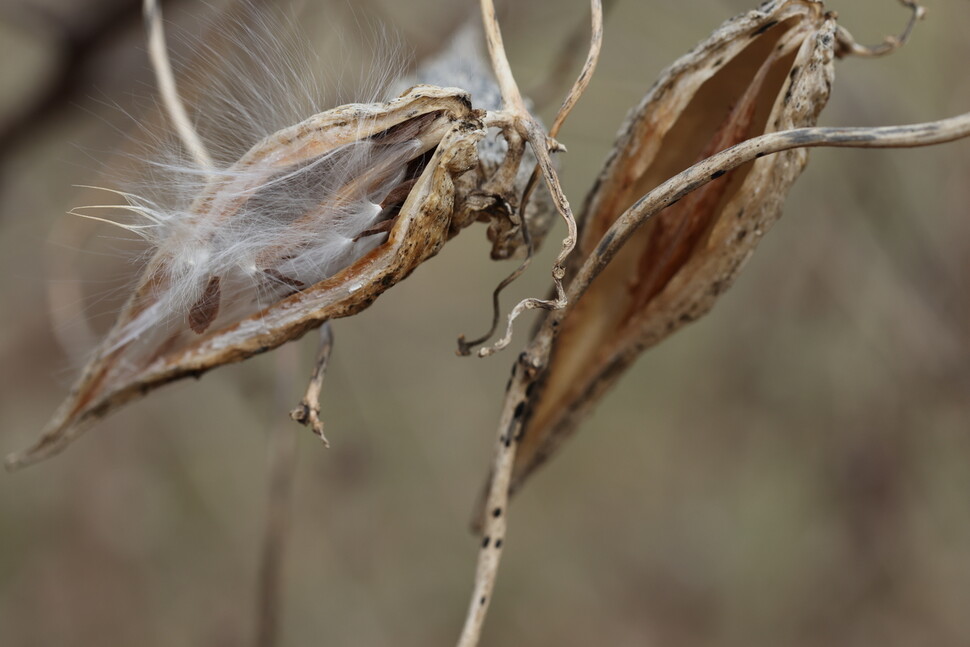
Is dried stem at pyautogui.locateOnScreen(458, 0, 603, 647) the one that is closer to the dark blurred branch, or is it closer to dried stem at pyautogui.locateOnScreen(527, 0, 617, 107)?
dried stem at pyautogui.locateOnScreen(527, 0, 617, 107)

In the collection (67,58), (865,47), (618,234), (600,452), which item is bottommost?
(618,234)

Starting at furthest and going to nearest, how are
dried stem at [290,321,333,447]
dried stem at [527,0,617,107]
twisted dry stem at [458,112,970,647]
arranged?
1. dried stem at [527,0,617,107]
2. dried stem at [290,321,333,447]
3. twisted dry stem at [458,112,970,647]

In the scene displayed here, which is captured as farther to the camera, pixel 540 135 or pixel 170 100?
pixel 170 100

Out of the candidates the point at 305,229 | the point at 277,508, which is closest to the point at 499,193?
the point at 305,229

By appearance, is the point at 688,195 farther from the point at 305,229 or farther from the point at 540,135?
the point at 305,229

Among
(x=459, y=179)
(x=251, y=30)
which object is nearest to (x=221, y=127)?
(x=251, y=30)

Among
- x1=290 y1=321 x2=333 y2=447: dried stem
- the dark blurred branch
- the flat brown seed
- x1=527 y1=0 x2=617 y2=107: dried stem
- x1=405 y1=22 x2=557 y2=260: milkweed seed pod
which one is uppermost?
x1=527 y1=0 x2=617 y2=107: dried stem

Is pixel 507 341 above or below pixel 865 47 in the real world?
below

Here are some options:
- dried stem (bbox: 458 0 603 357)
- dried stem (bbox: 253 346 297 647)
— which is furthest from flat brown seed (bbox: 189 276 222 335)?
dried stem (bbox: 253 346 297 647)
